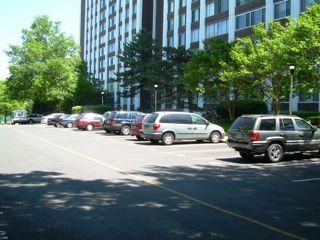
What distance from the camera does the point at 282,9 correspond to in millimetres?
44906

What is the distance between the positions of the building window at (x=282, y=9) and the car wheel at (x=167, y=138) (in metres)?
24.5

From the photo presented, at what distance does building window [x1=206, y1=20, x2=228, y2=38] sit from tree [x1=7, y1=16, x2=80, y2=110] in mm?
24719

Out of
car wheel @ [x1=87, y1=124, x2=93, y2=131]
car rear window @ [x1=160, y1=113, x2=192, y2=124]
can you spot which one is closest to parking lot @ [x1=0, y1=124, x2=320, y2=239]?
car rear window @ [x1=160, y1=113, x2=192, y2=124]

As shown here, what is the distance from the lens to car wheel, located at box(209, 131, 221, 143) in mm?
25500

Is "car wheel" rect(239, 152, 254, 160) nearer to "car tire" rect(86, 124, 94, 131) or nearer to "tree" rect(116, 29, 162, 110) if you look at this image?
"car tire" rect(86, 124, 94, 131)

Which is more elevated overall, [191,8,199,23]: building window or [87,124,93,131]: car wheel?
[191,8,199,23]: building window

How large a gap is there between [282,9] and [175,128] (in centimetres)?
2503

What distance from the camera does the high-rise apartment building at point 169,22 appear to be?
4641 centimetres

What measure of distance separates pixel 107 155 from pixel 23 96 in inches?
2368

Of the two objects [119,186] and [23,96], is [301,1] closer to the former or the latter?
[119,186]

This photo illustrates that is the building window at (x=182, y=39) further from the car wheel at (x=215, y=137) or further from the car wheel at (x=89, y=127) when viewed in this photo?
the car wheel at (x=215, y=137)

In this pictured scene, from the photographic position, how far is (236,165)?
1608cm

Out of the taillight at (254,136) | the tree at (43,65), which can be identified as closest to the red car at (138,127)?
the taillight at (254,136)

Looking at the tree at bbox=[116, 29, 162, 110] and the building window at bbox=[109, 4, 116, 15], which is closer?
the tree at bbox=[116, 29, 162, 110]
